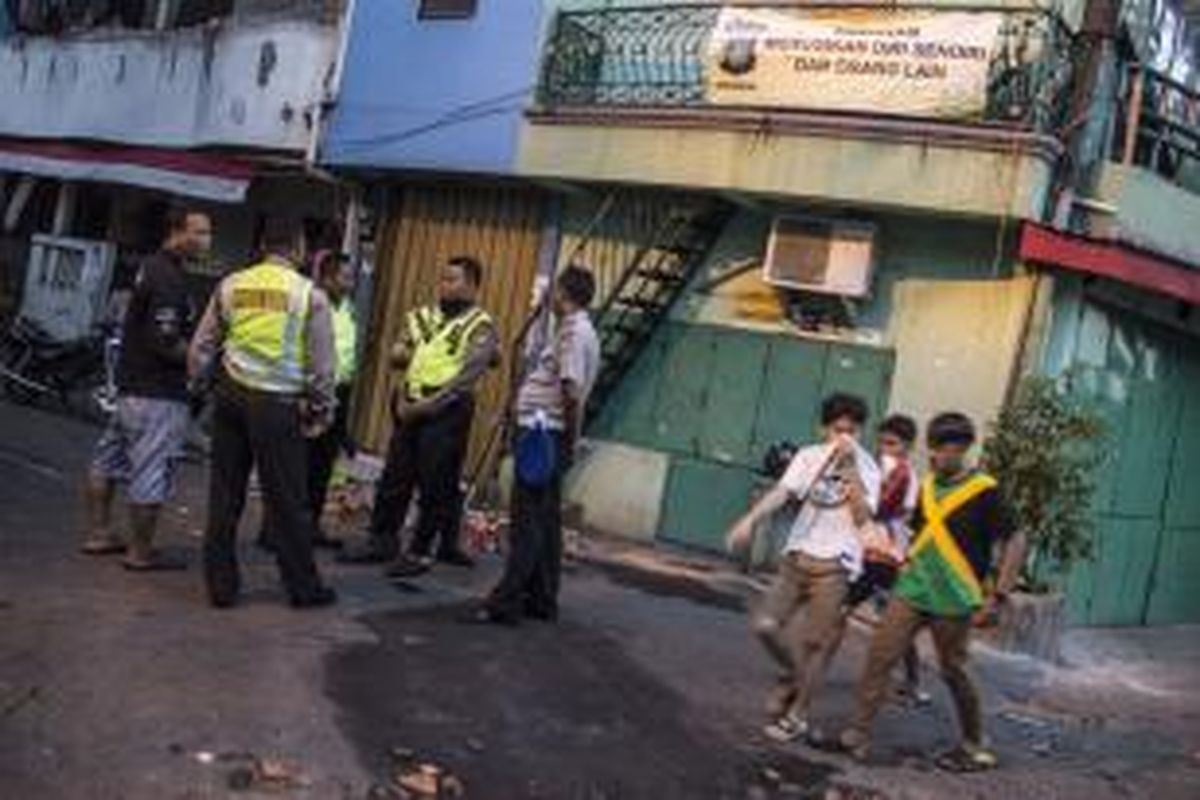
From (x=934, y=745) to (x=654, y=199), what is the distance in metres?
7.70

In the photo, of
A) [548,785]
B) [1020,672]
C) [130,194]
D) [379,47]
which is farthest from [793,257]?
[130,194]

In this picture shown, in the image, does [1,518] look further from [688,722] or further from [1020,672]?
[1020,672]

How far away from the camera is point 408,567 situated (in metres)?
10.7

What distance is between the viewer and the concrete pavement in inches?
274

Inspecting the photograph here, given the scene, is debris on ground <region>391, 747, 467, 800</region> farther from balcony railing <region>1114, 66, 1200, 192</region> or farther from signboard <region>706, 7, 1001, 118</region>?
balcony railing <region>1114, 66, 1200, 192</region>

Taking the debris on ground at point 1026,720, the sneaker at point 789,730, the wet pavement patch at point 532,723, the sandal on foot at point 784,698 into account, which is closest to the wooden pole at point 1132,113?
the debris on ground at point 1026,720

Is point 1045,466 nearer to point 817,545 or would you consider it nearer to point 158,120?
point 817,545

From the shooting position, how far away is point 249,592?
959cm

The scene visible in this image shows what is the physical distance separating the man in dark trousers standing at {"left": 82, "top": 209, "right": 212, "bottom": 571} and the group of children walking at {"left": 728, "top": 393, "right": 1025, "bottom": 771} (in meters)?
3.03

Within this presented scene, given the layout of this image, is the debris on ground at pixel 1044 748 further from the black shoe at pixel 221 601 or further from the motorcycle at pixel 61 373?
the motorcycle at pixel 61 373

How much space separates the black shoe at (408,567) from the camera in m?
10.6

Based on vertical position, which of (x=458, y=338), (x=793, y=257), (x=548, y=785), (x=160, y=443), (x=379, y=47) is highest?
(x=379, y=47)

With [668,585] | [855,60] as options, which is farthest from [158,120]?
[668,585]

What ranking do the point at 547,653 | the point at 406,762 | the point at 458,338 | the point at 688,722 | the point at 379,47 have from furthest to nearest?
the point at 379,47
the point at 458,338
the point at 547,653
the point at 688,722
the point at 406,762
